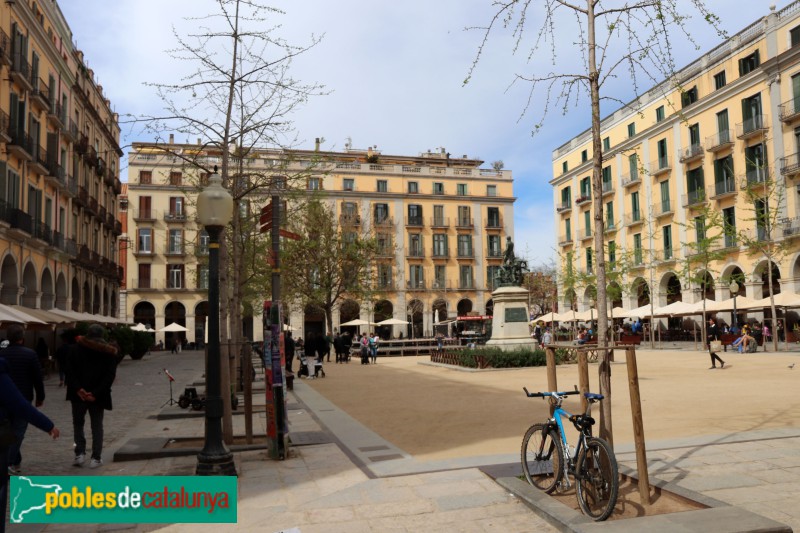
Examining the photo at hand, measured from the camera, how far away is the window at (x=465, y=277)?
63.8 m

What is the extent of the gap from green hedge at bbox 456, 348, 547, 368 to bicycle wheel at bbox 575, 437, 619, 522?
16603 mm

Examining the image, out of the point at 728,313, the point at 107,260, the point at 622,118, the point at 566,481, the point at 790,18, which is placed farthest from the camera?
the point at 622,118

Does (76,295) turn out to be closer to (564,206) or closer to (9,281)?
(9,281)

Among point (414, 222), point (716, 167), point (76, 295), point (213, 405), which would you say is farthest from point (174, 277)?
point (213, 405)

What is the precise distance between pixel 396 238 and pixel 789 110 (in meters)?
35.3

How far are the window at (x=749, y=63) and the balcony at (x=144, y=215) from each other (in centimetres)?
4763

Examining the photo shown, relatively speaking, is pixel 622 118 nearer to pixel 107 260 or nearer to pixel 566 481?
pixel 107 260

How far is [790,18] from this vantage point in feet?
113

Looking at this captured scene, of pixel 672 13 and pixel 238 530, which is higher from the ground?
pixel 672 13

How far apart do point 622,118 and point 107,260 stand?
3922cm

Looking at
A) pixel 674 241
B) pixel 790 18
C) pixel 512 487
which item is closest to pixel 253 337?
pixel 674 241

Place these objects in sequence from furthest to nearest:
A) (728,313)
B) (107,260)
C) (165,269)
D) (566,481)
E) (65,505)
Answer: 1. (165,269)
2. (107,260)
3. (728,313)
4. (566,481)
5. (65,505)

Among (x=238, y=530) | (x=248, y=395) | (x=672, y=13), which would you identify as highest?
(x=672, y=13)

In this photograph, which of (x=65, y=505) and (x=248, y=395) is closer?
(x=65, y=505)
